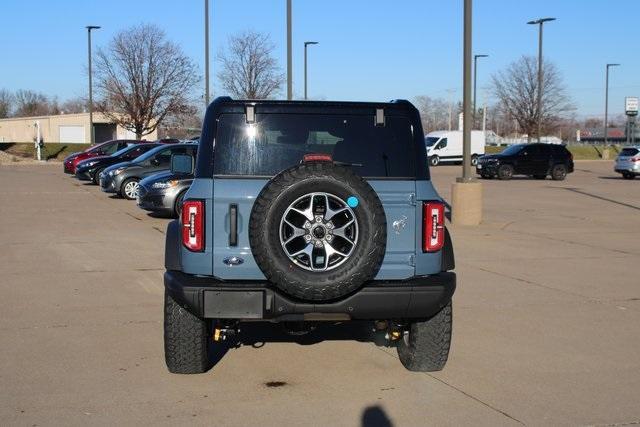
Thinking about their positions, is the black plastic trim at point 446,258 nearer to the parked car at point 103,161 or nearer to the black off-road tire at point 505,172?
the parked car at point 103,161

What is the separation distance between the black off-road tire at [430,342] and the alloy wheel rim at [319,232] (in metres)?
1.06

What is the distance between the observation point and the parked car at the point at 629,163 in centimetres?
3566

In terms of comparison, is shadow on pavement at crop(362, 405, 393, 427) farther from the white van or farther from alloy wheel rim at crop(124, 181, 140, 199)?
the white van

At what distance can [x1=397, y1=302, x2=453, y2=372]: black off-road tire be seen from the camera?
569cm

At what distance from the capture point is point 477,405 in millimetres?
5160

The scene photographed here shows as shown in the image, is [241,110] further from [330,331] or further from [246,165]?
[330,331]

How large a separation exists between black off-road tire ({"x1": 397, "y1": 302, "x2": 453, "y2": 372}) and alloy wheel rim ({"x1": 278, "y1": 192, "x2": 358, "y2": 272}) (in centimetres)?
106

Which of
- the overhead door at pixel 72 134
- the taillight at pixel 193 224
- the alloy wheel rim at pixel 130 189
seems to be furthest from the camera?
the overhead door at pixel 72 134

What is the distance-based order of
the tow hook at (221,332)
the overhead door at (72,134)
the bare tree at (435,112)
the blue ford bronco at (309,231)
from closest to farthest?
the blue ford bronco at (309,231) → the tow hook at (221,332) → the overhead door at (72,134) → the bare tree at (435,112)

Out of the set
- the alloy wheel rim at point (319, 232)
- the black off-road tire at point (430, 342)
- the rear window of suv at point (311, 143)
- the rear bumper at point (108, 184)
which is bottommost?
the black off-road tire at point (430, 342)

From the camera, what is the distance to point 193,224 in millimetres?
5168

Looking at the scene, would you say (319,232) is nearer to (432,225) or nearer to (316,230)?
(316,230)

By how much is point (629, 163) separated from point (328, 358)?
32.8 m

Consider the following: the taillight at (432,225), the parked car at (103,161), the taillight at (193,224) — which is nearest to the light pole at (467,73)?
the taillight at (432,225)
